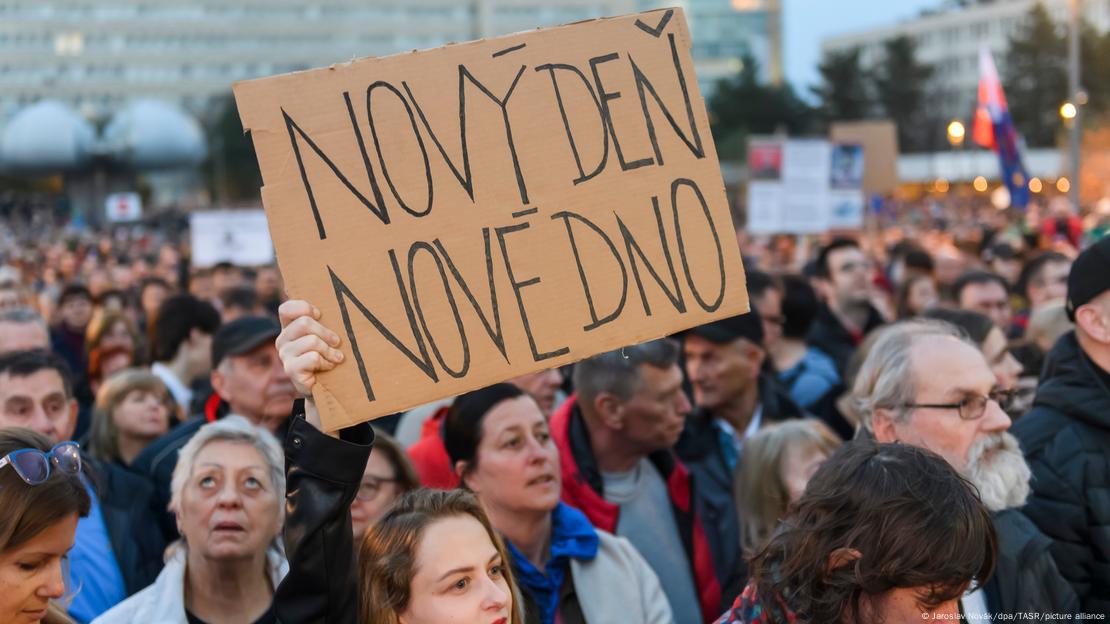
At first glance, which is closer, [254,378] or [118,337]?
[254,378]

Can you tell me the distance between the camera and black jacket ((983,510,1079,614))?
3432mm

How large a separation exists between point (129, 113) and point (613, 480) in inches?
2277

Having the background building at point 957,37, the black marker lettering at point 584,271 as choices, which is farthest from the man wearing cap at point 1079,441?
the background building at point 957,37

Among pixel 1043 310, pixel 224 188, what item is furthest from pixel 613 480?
pixel 224 188

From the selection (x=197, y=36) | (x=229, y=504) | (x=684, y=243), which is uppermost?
(x=197, y=36)

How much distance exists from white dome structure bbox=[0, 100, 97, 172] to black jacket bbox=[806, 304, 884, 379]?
54764 mm

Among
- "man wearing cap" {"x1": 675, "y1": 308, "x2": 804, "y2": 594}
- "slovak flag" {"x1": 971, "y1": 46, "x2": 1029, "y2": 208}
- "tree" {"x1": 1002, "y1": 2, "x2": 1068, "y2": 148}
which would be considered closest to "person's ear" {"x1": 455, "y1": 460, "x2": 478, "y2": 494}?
"man wearing cap" {"x1": 675, "y1": 308, "x2": 804, "y2": 594}

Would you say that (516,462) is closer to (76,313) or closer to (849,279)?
(849,279)

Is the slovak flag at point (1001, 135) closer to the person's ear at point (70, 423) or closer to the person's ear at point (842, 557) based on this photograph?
the person's ear at point (70, 423)

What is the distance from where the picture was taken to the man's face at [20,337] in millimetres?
6363

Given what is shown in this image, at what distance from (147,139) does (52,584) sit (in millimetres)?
58324

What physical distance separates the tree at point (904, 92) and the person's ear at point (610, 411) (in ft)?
247

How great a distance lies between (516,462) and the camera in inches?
165

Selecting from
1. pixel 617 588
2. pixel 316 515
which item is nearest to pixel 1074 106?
pixel 617 588
